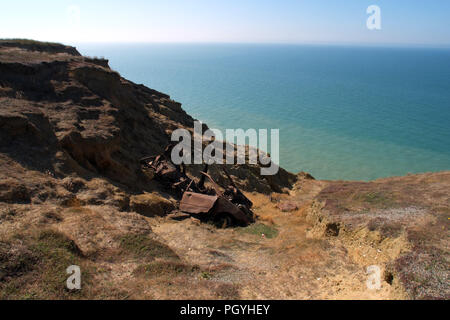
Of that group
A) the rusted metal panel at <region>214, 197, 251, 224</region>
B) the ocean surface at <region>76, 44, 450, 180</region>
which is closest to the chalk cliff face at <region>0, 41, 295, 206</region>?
the rusted metal panel at <region>214, 197, 251, 224</region>

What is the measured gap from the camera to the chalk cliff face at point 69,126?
1402 centimetres

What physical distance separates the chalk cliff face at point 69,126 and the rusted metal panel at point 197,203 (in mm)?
2619

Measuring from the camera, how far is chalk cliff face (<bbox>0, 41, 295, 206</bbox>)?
46.0 feet

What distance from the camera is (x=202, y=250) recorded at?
11930 mm

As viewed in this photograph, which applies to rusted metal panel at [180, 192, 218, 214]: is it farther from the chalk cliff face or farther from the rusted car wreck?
the chalk cliff face

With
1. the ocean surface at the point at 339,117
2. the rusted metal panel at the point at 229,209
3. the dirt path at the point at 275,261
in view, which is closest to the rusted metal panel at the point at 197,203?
the rusted metal panel at the point at 229,209

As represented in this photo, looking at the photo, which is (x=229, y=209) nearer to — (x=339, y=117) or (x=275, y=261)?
(x=275, y=261)

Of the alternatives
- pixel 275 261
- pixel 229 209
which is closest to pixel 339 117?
pixel 229 209

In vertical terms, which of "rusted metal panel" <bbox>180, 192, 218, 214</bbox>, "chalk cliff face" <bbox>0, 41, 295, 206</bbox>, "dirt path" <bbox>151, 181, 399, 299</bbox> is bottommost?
"dirt path" <bbox>151, 181, 399, 299</bbox>

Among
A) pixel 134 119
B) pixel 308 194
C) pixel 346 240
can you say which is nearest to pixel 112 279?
pixel 346 240

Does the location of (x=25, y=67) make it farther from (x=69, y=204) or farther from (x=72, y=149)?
(x=69, y=204)

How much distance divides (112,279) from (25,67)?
1626cm

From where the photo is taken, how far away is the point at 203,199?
640 inches

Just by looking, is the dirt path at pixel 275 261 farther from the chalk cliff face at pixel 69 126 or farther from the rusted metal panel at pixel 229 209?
the chalk cliff face at pixel 69 126
